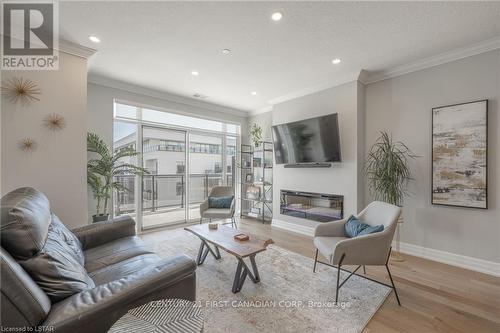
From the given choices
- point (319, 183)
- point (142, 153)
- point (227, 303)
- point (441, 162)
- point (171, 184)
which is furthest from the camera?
point (171, 184)

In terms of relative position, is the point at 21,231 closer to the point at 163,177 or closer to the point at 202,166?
the point at 163,177

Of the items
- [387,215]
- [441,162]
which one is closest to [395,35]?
[441,162]

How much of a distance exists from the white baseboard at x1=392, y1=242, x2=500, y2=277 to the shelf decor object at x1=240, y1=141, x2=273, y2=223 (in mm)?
2619

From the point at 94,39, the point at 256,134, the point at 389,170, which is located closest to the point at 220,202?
the point at 256,134

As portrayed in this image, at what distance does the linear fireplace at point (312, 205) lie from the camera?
367 cm

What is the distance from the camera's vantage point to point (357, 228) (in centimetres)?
234

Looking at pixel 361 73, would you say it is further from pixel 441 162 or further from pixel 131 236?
pixel 131 236

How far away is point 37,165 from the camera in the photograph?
2.40 metres

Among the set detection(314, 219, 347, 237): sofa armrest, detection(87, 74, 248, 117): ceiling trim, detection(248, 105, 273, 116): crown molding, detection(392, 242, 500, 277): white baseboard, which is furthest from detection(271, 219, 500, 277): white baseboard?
detection(87, 74, 248, 117): ceiling trim

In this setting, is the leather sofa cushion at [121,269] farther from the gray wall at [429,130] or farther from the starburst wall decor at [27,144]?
the gray wall at [429,130]

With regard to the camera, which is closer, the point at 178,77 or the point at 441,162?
the point at 441,162

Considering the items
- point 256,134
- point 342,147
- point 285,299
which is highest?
point 256,134

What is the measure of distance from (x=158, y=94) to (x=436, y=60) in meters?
4.45

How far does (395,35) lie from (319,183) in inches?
91.4
